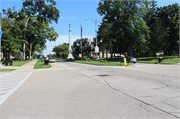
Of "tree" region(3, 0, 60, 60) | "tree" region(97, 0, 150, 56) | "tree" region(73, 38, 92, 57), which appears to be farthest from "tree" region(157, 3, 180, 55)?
"tree" region(73, 38, 92, 57)

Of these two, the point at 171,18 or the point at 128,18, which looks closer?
the point at 128,18

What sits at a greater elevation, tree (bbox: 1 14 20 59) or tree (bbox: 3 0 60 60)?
tree (bbox: 3 0 60 60)

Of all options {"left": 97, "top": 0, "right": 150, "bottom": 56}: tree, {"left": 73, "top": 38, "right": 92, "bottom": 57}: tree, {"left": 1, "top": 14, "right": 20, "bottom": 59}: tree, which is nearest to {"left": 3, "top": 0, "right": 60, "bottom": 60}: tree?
{"left": 1, "top": 14, "right": 20, "bottom": 59}: tree

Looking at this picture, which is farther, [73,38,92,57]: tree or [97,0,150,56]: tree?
[73,38,92,57]: tree

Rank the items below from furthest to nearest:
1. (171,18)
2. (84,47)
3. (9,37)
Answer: (84,47) < (171,18) < (9,37)

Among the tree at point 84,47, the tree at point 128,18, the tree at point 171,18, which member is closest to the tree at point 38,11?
the tree at point 128,18

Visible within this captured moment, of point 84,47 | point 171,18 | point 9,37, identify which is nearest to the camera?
point 9,37

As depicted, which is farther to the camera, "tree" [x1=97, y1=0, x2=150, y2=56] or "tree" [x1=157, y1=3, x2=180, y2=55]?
"tree" [x1=157, y1=3, x2=180, y2=55]

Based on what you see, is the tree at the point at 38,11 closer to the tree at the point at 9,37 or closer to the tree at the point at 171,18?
the tree at the point at 9,37

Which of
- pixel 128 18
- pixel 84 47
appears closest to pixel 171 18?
pixel 128 18

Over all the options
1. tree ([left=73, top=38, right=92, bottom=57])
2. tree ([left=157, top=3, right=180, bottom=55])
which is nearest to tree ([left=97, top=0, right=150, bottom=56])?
tree ([left=157, top=3, right=180, bottom=55])

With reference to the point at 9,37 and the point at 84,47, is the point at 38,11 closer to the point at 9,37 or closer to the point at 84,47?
the point at 9,37

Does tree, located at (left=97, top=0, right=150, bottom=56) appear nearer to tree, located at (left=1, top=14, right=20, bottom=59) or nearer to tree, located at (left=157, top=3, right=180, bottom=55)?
tree, located at (left=157, top=3, right=180, bottom=55)

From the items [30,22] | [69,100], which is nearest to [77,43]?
[30,22]
